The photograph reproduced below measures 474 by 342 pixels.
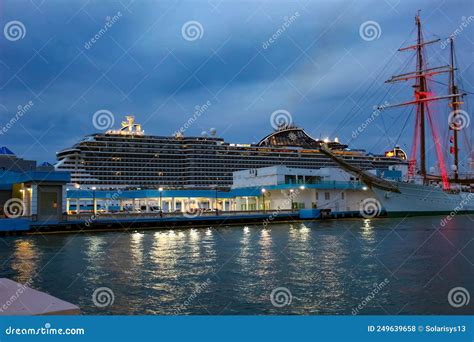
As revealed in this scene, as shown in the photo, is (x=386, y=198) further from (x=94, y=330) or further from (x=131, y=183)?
(x=94, y=330)

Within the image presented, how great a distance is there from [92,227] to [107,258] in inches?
748

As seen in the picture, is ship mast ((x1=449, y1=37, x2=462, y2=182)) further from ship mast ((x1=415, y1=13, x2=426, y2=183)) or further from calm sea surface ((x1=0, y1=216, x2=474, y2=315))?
calm sea surface ((x1=0, y1=216, x2=474, y2=315))

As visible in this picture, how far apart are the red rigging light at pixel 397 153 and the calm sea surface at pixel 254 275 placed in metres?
87.7

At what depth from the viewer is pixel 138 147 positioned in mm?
80250

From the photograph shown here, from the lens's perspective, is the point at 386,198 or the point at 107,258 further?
the point at 386,198

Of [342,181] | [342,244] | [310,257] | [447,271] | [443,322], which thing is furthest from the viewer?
[342,181]

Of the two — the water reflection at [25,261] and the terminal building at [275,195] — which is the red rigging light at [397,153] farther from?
the water reflection at [25,261]

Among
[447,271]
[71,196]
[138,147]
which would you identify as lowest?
[447,271]

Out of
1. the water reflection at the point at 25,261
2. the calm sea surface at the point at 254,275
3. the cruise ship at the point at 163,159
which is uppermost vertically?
the cruise ship at the point at 163,159

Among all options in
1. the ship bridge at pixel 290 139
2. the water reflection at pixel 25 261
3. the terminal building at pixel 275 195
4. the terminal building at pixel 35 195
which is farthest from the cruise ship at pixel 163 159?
the water reflection at pixel 25 261

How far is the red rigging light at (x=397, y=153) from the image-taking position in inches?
4301

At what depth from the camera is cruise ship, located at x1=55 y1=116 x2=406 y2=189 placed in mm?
73688

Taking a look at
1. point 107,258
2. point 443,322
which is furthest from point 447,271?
point 107,258

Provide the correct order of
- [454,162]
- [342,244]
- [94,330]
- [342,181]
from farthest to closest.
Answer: [454,162]
[342,181]
[342,244]
[94,330]
